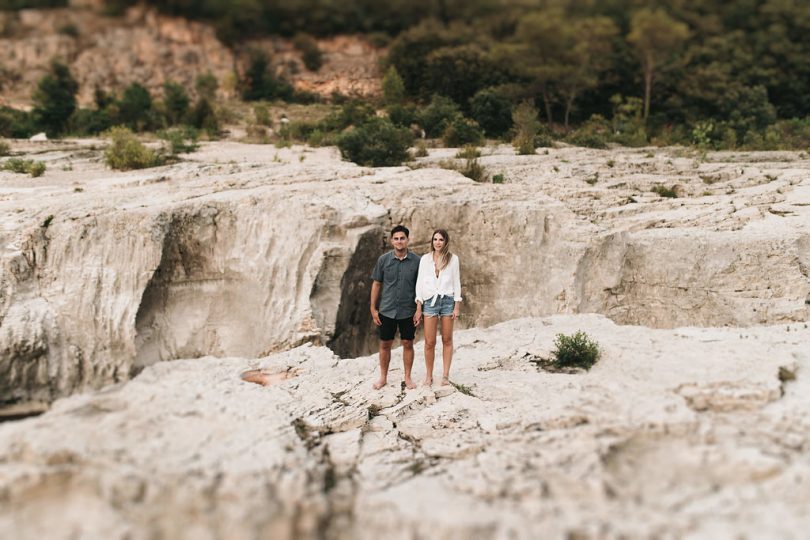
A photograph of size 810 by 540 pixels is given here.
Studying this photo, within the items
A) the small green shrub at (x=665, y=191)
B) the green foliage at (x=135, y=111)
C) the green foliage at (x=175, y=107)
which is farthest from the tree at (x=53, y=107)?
the small green shrub at (x=665, y=191)

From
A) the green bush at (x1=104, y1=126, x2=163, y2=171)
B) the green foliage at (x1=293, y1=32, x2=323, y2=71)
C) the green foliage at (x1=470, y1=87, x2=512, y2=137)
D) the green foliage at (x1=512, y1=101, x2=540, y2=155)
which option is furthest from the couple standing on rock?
the green foliage at (x1=293, y1=32, x2=323, y2=71)

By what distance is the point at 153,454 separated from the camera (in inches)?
143

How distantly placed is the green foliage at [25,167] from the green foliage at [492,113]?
41.9 feet

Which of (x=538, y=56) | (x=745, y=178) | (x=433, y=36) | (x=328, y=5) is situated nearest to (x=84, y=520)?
(x=745, y=178)

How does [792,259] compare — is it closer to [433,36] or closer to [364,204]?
[364,204]

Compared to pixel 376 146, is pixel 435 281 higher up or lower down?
lower down

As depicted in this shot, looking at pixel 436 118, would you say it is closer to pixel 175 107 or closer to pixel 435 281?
pixel 175 107

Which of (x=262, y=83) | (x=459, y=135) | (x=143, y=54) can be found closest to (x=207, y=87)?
(x=262, y=83)

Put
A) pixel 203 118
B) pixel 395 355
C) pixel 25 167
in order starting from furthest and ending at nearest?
pixel 203 118 → pixel 25 167 → pixel 395 355

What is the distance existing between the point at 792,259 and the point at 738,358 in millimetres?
2982

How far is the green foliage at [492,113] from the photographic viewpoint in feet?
62.2

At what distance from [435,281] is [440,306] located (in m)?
0.23

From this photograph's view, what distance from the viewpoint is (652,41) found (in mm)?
24062

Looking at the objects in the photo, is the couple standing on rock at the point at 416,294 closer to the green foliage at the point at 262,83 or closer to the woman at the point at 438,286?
the woman at the point at 438,286
